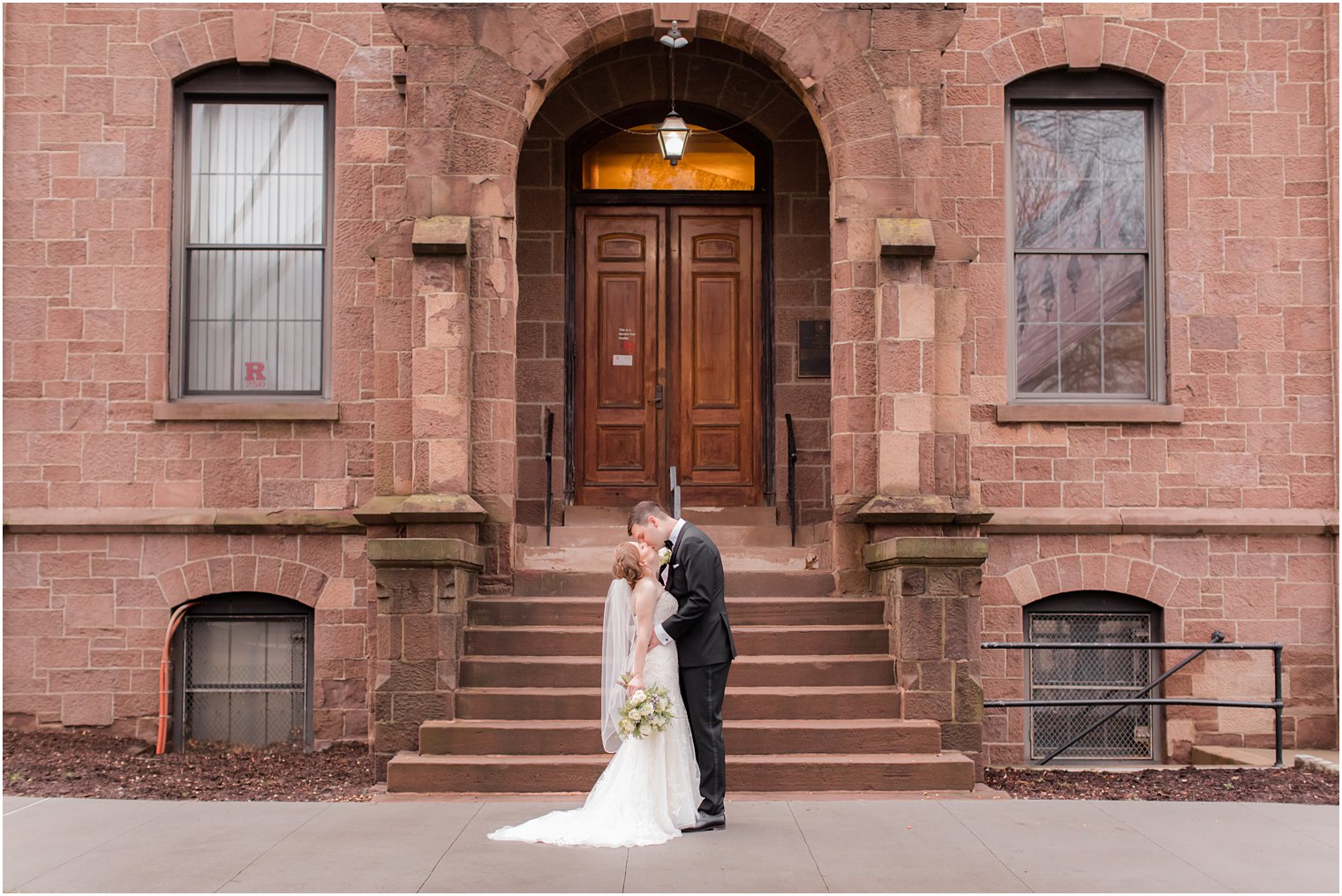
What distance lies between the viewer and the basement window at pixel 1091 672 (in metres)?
11.4

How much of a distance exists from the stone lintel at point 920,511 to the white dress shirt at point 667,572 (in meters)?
2.07

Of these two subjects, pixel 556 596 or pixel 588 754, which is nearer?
pixel 588 754

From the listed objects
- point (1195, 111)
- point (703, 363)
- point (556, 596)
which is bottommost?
point (556, 596)

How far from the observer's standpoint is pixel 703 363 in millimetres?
12586

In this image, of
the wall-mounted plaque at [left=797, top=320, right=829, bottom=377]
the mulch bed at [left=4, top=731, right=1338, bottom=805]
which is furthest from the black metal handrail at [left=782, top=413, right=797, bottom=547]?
the mulch bed at [left=4, top=731, right=1338, bottom=805]

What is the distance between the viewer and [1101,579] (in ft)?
37.0

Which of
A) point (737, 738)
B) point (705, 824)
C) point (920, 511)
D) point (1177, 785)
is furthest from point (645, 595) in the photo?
point (1177, 785)

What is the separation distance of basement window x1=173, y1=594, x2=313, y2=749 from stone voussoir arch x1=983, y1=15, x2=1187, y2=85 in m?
7.61

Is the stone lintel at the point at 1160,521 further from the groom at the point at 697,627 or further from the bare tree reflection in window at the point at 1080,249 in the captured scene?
the groom at the point at 697,627

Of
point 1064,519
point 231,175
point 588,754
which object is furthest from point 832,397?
point 231,175

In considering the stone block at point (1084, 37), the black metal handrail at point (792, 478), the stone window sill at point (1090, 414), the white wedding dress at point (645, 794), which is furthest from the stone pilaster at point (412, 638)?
the stone block at point (1084, 37)

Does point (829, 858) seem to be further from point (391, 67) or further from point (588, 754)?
point (391, 67)

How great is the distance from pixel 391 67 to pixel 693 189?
2966 mm

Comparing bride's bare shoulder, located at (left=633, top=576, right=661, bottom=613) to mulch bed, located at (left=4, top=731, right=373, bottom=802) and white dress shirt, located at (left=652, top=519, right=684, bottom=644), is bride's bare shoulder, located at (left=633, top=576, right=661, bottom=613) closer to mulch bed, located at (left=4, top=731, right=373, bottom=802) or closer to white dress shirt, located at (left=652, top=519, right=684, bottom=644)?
white dress shirt, located at (left=652, top=519, right=684, bottom=644)
